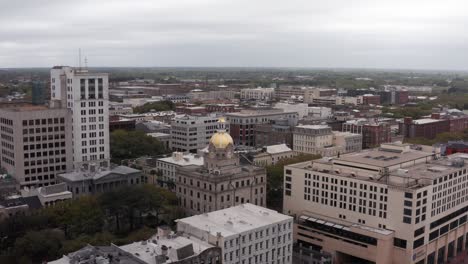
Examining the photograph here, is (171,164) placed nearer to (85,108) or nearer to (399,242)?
(85,108)

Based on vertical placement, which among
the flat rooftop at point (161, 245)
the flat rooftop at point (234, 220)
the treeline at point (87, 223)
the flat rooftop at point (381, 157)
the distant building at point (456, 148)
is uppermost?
the flat rooftop at point (381, 157)

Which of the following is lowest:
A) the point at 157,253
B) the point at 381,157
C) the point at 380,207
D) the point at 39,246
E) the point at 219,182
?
the point at 39,246

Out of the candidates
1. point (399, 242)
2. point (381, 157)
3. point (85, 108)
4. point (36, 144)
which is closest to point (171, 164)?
point (85, 108)

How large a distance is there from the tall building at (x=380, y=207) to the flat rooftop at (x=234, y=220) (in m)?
16.5

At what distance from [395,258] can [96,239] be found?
52.1m

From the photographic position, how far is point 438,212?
105 metres

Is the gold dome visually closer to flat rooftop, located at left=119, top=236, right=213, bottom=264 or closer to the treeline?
the treeline

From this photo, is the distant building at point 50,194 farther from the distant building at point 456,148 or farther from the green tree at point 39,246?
the distant building at point 456,148

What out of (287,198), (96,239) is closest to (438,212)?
(287,198)

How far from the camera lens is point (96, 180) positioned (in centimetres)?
12344

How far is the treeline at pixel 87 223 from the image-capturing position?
88750 mm

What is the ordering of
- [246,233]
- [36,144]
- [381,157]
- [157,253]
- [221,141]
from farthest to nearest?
1. [36,144]
2. [221,141]
3. [381,157]
4. [246,233]
5. [157,253]

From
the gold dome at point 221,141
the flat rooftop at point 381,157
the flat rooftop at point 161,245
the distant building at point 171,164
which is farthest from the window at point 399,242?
the distant building at point 171,164

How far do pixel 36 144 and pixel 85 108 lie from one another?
15207mm
